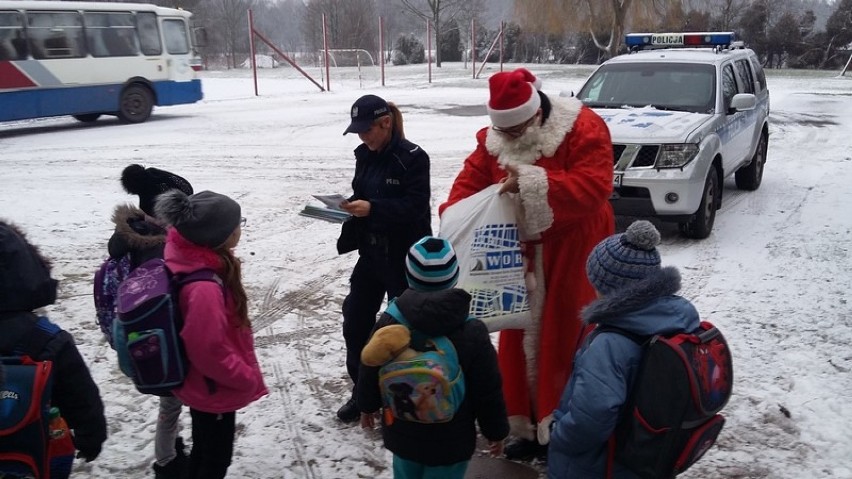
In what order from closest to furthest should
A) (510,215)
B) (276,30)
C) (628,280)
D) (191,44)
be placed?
(628,280)
(510,215)
(191,44)
(276,30)

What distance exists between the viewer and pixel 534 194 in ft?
10.5

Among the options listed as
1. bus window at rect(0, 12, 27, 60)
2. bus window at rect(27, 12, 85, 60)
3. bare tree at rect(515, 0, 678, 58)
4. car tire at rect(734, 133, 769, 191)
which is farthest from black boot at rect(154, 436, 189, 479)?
bare tree at rect(515, 0, 678, 58)

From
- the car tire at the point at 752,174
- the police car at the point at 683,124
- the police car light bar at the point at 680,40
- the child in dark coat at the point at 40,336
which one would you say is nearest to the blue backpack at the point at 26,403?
the child in dark coat at the point at 40,336

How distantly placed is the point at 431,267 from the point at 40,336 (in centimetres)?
140

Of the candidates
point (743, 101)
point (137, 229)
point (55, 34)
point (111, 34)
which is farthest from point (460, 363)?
→ point (111, 34)

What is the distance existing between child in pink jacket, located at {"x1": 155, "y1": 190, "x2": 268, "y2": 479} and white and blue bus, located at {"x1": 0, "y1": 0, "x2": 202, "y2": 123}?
1492 centimetres

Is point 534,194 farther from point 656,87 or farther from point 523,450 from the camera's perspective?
point 656,87

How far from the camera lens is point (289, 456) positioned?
3.78m

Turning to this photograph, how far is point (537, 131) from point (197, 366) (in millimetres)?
1861

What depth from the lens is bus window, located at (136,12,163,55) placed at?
1773 cm

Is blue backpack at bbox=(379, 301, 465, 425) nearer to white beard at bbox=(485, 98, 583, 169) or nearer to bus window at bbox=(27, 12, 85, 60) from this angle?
white beard at bbox=(485, 98, 583, 169)

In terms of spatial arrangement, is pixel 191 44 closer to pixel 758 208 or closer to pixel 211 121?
pixel 211 121

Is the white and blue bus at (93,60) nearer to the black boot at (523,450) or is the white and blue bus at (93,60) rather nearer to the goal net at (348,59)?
the black boot at (523,450)

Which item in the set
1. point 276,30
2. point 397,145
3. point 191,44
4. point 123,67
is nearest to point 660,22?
point 191,44
